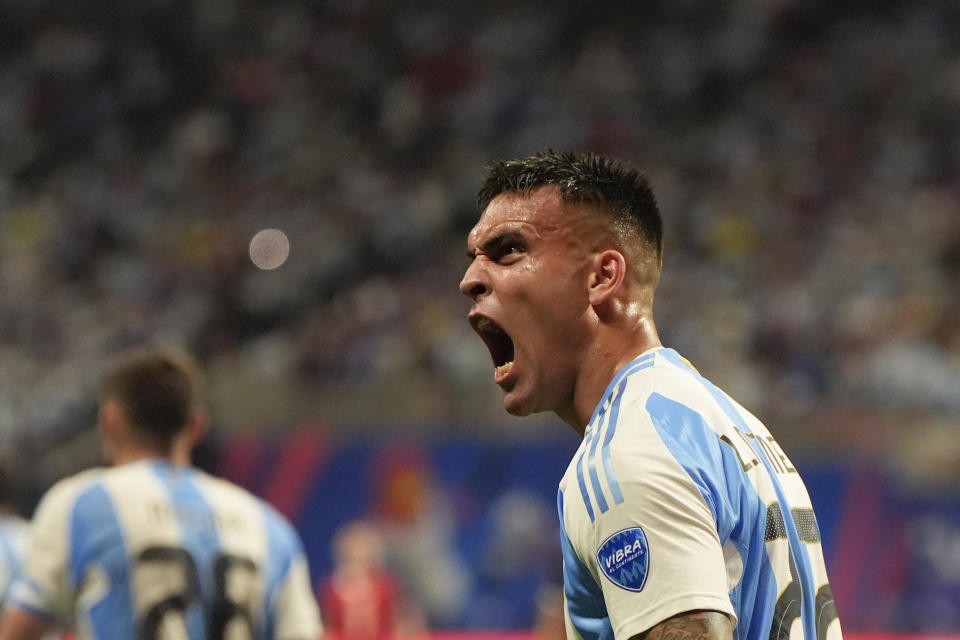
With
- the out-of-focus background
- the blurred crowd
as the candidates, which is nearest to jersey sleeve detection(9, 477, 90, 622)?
the out-of-focus background

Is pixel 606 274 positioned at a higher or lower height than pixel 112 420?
lower

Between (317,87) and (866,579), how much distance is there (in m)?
9.75

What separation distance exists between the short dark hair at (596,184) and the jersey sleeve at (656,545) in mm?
584

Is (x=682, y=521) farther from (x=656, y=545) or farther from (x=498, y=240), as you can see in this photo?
(x=498, y=240)

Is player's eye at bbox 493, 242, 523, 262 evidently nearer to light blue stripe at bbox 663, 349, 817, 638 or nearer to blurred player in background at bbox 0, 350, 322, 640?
light blue stripe at bbox 663, 349, 817, 638

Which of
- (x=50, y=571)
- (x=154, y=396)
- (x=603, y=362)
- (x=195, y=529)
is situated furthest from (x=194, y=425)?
(x=603, y=362)

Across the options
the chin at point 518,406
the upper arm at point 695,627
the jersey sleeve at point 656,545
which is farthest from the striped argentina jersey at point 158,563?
the upper arm at point 695,627

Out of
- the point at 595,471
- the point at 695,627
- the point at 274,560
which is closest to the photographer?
the point at 695,627

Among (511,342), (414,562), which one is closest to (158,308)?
(414,562)

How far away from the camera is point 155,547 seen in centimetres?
392

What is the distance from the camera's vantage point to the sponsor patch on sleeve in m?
1.79

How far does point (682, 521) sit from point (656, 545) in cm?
5

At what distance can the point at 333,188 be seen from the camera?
1455 cm

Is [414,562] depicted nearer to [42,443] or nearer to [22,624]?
[42,443]
